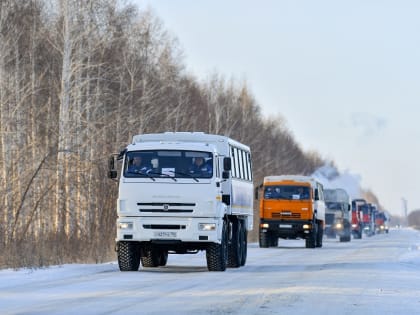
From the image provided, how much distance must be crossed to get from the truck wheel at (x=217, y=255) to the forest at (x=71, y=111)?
361 centimetres

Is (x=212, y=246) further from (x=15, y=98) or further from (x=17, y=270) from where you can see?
(x=15, y=98)

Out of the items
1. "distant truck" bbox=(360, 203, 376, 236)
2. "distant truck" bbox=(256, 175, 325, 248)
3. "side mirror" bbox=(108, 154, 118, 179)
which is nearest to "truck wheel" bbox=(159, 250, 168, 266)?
"side mirror" bbox=(108, 154, 118, 179)

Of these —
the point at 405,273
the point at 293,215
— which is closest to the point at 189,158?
the point at 405,273

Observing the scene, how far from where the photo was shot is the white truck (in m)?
25.7

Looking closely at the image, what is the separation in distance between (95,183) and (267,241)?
48.0 ft

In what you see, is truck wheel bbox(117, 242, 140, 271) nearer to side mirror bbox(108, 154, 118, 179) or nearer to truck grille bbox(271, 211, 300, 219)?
side mirror bbox(108, 154, 118, 179)

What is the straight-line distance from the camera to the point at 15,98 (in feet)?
161

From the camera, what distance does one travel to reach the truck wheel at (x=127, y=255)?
26344mm

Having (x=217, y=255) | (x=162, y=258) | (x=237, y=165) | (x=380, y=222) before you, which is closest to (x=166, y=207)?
(x=217, y=255)

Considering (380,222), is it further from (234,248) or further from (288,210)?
(234,248)

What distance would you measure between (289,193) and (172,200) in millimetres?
23446

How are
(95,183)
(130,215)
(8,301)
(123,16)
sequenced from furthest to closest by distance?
1. (123,16)
2. (95,183)
3. (130,215)
4. (8,301)

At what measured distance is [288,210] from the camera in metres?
48.6

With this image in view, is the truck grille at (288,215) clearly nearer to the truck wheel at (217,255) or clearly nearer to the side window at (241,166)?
the side window at (241,166)
